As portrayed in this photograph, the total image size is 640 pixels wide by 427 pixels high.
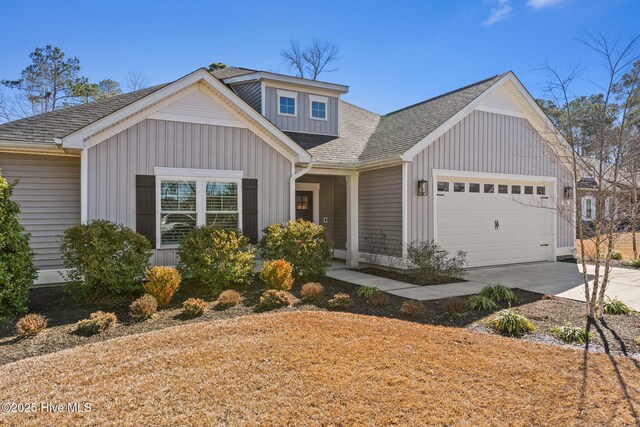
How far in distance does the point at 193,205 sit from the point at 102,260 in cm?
239

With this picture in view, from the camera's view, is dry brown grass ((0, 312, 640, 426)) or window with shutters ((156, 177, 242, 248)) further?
window with shutters ((156, 177, 242, 248))

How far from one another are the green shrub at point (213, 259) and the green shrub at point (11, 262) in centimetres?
243

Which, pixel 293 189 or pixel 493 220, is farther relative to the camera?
pixel 493 220

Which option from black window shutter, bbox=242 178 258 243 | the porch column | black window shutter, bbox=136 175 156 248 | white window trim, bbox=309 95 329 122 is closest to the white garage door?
the porch column

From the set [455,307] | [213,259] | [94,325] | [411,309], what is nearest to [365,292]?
[411,309]

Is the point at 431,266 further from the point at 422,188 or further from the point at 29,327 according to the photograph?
the point at 29,327

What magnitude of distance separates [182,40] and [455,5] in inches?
412

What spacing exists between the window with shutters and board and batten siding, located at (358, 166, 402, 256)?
3.80 m

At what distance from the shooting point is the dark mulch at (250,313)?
479 centimetres

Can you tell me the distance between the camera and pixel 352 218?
1146 cm

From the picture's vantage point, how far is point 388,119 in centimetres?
1452

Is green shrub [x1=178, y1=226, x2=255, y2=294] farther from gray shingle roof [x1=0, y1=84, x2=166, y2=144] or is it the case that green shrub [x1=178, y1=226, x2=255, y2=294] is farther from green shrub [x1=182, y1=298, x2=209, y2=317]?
gray shingle roof [x1=0, y1=84, x2=166, y2=144]

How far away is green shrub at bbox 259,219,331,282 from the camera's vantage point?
854 centimetres

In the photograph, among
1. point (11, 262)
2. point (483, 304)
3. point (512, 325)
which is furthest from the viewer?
point (483, 304)
